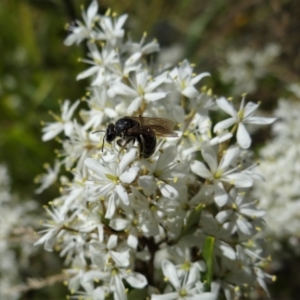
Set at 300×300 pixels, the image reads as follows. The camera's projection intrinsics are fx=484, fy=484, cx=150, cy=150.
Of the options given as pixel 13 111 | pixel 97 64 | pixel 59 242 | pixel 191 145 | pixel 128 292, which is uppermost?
pixel 13 111

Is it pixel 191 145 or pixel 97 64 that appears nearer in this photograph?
pixel 191 145

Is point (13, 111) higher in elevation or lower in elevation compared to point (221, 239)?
higher

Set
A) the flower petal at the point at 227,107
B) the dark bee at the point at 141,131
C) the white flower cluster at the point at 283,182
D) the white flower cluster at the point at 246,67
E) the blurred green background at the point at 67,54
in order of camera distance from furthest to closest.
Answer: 1. the white flower cluster at the point at 246,67
2. the blurred green background at the point at 67,54
3. the white flower cluster at the point at 283,182
4. the flower petal at the point at 227,107
5. the dark bee at the point at 141,131

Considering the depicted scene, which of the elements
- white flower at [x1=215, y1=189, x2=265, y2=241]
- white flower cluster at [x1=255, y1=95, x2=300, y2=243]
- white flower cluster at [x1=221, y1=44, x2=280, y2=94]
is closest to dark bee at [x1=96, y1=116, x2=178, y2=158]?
white flower at [x1=215, y1=189, x2=265, y2=241]

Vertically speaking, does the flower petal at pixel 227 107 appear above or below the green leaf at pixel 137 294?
above

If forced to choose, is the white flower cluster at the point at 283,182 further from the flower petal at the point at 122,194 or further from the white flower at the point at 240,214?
the flower petal at the point at 122,194

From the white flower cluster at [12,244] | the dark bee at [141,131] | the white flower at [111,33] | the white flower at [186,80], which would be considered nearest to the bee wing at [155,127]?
the dark bee at [141,131]

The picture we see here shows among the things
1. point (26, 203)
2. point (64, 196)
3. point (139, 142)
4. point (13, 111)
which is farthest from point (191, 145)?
point (13, 111)

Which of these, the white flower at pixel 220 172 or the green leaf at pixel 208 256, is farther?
the white flower at pixel 220 172

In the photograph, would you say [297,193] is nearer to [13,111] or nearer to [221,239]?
[221,239]
